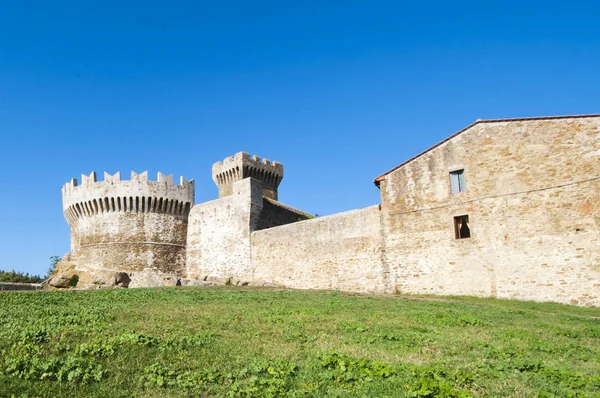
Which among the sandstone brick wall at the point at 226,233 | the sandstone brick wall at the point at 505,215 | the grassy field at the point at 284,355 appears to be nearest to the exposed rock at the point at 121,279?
the sandstone brick wall at the point at 226,233

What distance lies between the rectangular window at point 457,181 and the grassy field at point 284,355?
914cm

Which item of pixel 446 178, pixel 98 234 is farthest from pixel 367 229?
pixel 98 234

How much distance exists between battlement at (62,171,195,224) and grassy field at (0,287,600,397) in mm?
19843

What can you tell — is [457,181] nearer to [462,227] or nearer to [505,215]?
[462,227]

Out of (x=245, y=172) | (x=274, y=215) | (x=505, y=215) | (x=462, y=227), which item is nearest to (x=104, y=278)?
(x=274, y=215)

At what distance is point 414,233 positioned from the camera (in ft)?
67.0

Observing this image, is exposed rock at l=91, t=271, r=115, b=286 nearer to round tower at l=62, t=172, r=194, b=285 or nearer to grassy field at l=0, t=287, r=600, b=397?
round tower at l=62, t=172, r=194, b=285

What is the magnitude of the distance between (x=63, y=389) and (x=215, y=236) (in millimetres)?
23696

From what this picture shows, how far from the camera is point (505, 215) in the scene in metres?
18.2

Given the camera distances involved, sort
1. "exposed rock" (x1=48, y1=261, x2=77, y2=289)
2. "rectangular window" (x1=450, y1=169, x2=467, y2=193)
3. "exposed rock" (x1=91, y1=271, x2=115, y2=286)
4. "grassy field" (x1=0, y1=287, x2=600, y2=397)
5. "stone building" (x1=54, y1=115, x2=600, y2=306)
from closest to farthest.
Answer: "grassy field" (x1=0, y1=287, x2=600, y2=397)
"stone building" (x1=54, y1=115, x2=600, y2=306)
"rectangular window" (x1=450, y1=169, x2=467, y2=193)
"exposed rock" (x1=91, y1=271, x2=115, y2=286)
"exposed rock" (x1=48, y1=261, x2=77, y2=289)

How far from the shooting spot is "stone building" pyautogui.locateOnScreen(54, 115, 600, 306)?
661 inches

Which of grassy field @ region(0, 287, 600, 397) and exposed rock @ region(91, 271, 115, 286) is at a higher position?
exposed rock @ region(91, 271, 115, 286)

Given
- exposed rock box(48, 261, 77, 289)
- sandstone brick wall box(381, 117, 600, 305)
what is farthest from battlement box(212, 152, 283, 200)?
sandstone brick wall box(381, 117, 600, 305)

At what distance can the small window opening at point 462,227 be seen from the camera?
19.4 meters
